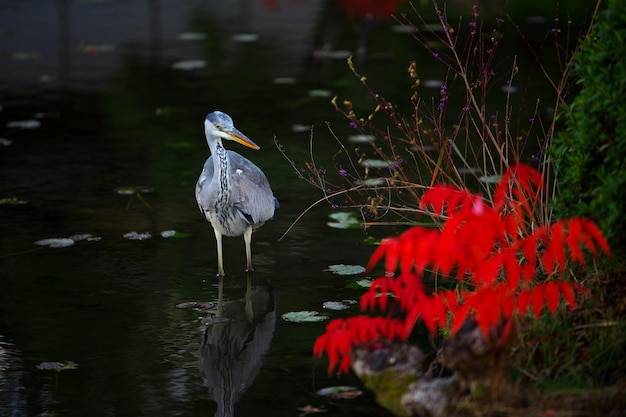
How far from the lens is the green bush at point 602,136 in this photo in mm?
4785

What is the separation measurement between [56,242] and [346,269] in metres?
1.96

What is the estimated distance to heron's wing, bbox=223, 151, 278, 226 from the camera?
6668 millimetres

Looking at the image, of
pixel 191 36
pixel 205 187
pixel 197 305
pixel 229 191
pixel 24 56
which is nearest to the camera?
pixel 197 305

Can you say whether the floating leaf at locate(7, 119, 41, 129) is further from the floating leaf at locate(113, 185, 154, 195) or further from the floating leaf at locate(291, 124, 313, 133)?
the floating leaf at locate(291, 124, 313, 133)

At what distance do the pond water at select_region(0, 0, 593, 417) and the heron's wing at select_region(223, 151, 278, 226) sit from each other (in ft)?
1.17

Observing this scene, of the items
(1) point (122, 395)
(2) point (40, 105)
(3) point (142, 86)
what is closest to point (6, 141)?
(2) point (40, 105)

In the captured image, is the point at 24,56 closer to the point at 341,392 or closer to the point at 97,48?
the point at 97,48

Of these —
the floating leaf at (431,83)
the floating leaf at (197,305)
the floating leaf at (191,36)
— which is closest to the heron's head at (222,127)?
the floating leaf at (197,305)

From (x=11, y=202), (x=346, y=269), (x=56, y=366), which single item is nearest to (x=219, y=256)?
(x=346, y=269)

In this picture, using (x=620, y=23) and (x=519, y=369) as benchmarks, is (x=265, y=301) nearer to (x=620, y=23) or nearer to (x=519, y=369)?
(x=519, y=369)

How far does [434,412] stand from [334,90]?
6.93 metres

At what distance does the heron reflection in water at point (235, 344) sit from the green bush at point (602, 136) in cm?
174

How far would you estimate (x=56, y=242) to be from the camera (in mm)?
7277

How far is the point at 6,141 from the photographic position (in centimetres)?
968
